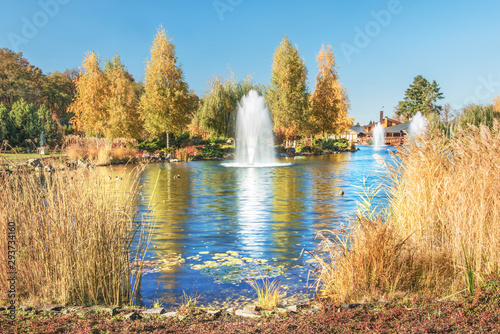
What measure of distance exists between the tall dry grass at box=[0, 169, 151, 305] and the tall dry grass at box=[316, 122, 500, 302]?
7.84 feet

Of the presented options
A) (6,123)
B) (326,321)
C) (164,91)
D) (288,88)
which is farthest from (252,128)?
(326,321)

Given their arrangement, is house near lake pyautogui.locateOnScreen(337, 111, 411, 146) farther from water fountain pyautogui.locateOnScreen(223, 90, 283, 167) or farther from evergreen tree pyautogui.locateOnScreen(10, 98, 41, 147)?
evergreen tree pyautogui.locateOnScreen(10, 98, 41, 147)

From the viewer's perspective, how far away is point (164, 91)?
37219 mm

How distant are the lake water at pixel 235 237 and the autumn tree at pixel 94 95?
862 inches

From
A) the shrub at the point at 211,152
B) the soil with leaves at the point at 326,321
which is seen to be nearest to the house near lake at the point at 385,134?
the shrub at the point at 211,152

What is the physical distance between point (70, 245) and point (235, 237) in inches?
176

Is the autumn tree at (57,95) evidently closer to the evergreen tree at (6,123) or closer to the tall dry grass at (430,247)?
the evergreen tree at (6,123)

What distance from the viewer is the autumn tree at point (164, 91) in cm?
3697

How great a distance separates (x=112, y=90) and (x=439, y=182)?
35.8 meters

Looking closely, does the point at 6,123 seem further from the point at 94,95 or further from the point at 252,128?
the point at 252,128

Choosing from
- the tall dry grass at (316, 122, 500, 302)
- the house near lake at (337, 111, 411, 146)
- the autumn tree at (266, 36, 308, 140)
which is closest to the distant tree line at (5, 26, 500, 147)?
the autumn tree at (266, 36, 308, 140)

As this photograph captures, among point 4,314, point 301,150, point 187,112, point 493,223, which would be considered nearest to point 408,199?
point 493,223

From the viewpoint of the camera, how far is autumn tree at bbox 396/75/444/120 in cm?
9350

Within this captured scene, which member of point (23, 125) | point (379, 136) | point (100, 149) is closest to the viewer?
point (100, 149)
